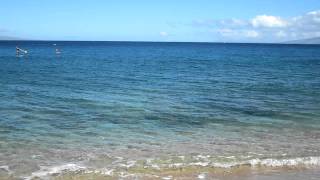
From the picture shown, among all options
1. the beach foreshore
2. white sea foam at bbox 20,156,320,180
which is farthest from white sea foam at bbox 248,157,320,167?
the beach foreshore

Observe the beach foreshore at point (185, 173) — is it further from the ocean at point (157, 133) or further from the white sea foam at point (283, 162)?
the white sea foam at point (283, 162)

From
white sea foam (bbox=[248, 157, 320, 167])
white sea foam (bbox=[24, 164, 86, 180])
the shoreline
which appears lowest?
white sea foam (bbox=[24, 164, 86, 180])

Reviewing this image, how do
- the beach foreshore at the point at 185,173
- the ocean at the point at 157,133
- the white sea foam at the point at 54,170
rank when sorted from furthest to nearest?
the ocean at the point at 157,133 < the white sea foam at the point at 54,170 < the beach foreshore at the point at 185,173

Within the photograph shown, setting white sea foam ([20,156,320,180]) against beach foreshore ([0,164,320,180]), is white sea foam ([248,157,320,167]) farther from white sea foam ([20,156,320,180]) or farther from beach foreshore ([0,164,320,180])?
beach foreshore ([0,164,320,180])

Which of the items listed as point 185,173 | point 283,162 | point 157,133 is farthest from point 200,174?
point 157,133

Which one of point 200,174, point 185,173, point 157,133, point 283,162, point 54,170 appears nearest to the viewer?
point 200,174

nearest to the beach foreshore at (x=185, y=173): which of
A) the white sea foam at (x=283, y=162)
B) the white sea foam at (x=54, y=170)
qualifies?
the white sea foam at (x=54, y=170)

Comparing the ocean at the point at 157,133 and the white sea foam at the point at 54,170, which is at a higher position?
the ocean at the point at 157,133

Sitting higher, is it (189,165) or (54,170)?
(189,165)

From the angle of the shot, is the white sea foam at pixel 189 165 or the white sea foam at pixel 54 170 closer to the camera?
the white sea foam at pixel 54 170

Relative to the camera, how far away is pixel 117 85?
44.4 meters

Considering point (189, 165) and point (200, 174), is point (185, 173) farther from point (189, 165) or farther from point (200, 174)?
point (189, 165)

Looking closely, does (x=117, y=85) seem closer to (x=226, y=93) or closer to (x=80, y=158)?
(x=226, y=93)

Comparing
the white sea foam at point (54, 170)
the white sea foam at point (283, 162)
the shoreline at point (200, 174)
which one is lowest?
the white sea foam at point (54, 170)
